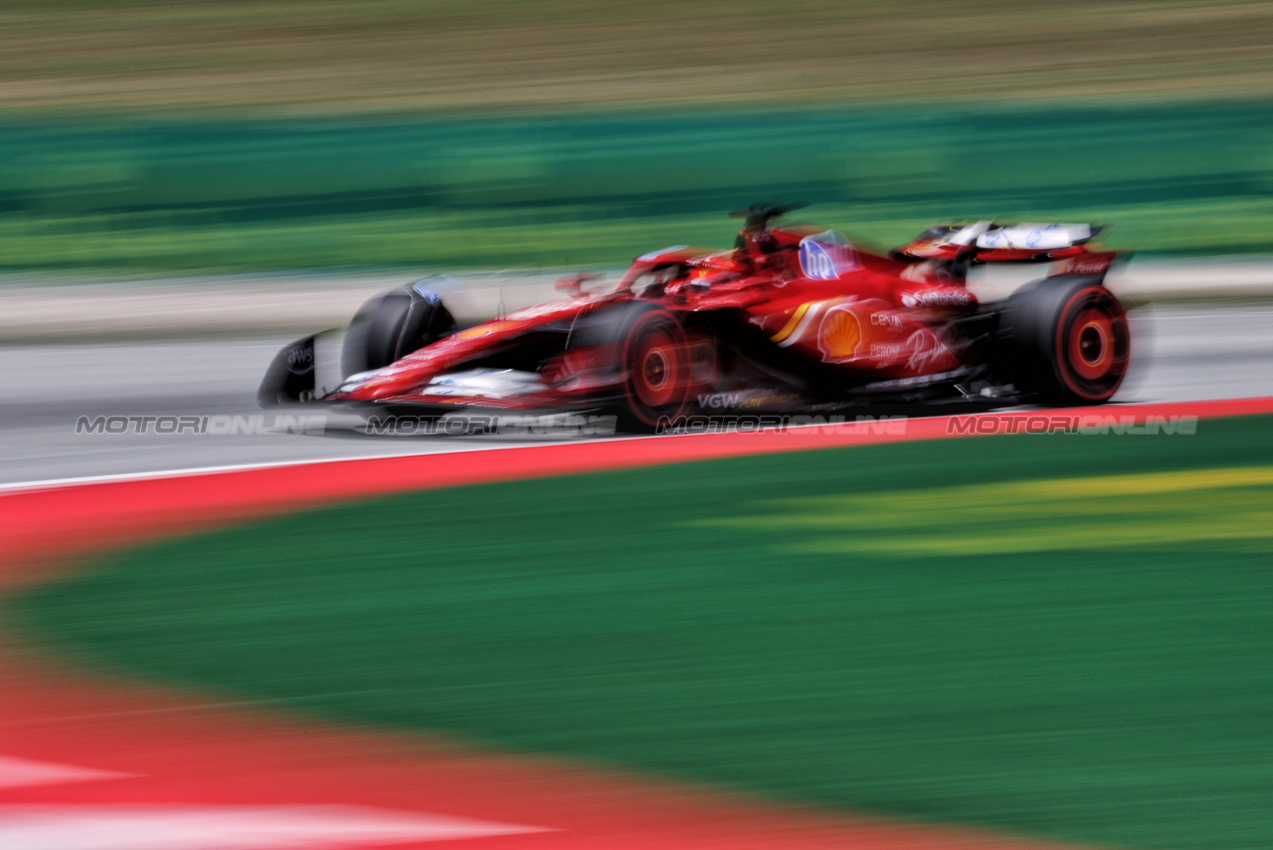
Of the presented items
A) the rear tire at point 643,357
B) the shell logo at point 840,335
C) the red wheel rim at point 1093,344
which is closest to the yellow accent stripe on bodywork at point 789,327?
the shell logo at point 840,335

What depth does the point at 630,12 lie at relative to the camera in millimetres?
25031

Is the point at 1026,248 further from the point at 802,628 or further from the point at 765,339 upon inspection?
the point at 802,628

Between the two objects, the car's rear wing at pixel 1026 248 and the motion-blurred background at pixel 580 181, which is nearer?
the car's rear wing at pixel 1026 248

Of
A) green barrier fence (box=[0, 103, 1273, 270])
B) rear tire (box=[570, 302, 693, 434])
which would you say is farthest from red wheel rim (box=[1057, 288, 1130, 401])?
green barrier fence (box=[0, 103, 1273, 270])

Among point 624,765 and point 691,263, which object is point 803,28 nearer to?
point 691,263

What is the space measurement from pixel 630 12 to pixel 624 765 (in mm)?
22324

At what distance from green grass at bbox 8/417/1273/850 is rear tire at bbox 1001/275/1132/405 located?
1554mm

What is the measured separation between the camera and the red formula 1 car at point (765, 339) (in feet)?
25.6

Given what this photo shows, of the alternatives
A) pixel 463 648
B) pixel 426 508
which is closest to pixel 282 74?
pixel 426 508

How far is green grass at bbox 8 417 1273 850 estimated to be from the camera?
11.6 feet

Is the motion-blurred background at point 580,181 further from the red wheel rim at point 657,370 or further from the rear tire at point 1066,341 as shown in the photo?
the red wheel rim at point 657,370

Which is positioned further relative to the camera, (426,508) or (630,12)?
(630,12)

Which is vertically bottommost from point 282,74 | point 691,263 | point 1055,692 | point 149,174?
point 1055,692

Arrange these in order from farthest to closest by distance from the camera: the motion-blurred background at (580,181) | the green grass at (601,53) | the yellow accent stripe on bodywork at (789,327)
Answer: the green grass at (601,53) → the motion-blurred background at (580,181) → the yellow accent stripe on bodywork at (789,327)
